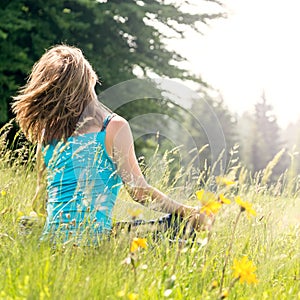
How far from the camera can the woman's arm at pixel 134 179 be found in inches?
111

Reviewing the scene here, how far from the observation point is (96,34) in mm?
12758

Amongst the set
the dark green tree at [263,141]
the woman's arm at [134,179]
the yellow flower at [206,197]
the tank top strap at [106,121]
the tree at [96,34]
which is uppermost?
the yellow flower at [206,197]

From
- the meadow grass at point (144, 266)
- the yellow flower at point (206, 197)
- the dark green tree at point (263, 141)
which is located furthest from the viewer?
the dark green tree at point (263, 141)

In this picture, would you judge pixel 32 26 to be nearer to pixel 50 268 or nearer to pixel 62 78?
pixel 62 78

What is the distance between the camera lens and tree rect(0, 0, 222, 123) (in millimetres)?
A: 10977

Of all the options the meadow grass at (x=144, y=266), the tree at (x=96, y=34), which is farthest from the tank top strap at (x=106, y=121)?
the tree at (x=96, y=34)

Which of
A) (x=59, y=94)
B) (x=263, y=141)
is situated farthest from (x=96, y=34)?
(x=263, y=141)

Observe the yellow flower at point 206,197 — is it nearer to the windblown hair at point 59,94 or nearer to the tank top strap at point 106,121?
the tank top strap at point 106,121

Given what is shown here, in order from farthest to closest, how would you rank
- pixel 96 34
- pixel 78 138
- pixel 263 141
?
pixel 263 141
pixel 96 34
pixel 78 138

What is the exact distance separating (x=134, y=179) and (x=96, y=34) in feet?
33.6

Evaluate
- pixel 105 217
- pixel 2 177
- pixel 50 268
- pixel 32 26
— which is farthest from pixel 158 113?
pixel 50 268

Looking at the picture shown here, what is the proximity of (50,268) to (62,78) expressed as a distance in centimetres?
129

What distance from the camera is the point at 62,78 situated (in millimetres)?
3074

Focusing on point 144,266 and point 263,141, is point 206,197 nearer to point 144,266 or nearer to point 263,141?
point 144,266
